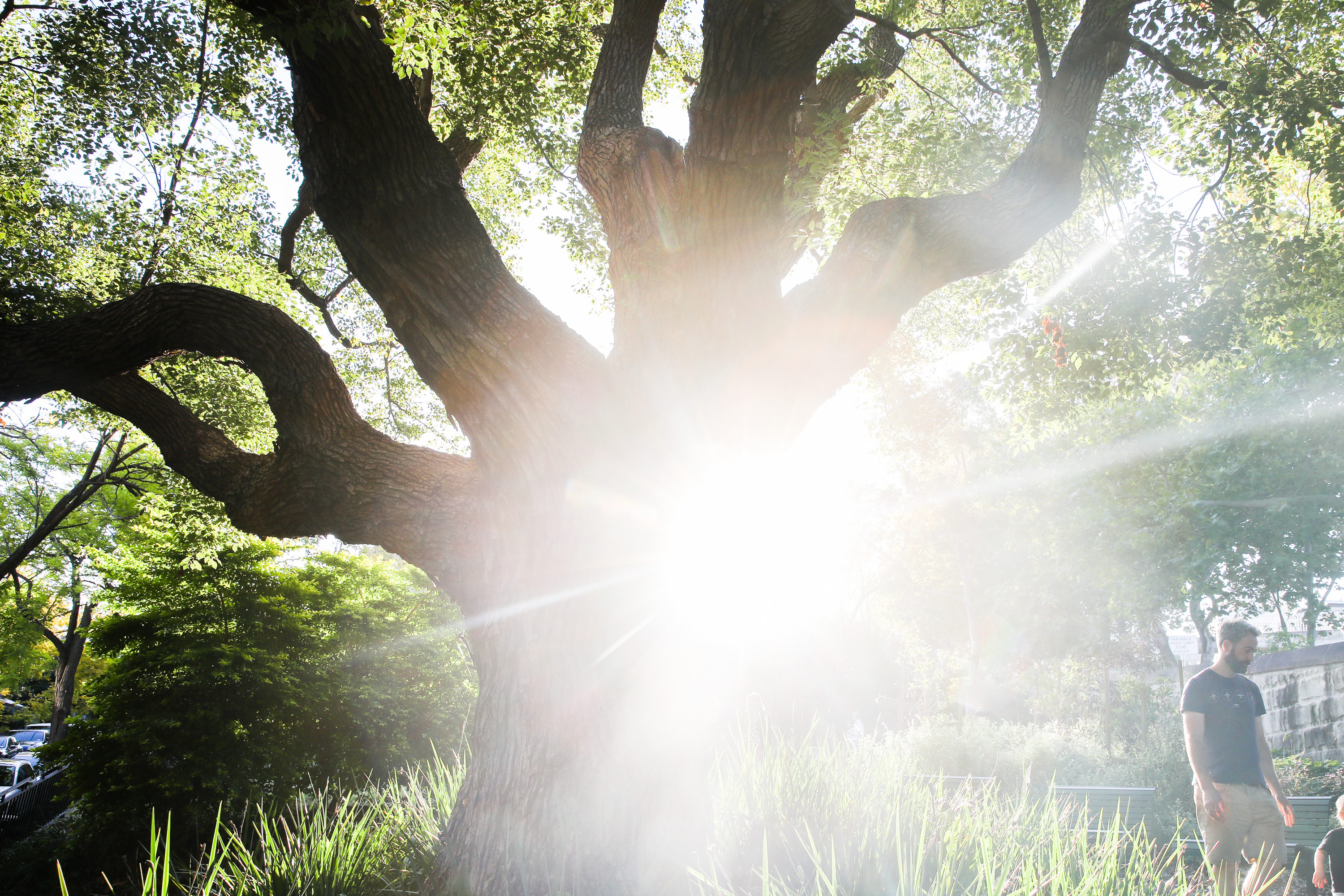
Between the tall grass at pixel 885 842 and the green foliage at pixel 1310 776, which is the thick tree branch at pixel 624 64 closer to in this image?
the tall grass at pixel 885 842

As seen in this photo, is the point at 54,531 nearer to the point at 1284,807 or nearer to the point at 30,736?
the point at 30,736

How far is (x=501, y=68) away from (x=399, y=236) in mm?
3901

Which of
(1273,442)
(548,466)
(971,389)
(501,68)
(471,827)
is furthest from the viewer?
(971,389)

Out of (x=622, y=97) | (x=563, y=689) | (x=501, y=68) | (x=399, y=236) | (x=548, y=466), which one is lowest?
(x=563, y=689)

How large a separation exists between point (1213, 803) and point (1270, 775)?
1.25 ft

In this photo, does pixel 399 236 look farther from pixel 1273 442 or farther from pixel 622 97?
pixel 1273 442

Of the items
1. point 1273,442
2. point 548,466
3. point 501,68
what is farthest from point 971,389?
point 548,466

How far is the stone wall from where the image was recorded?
33.4 feet

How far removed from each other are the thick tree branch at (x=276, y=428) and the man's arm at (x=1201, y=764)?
4827 millimetres

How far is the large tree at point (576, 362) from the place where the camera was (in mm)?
3492

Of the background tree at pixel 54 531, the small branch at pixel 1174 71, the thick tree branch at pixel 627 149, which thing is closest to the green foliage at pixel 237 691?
the thick tree branch at pixel 627 149

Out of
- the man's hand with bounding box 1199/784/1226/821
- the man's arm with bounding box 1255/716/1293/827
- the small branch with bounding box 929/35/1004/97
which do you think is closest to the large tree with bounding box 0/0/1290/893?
the small branch with bounding box 929/35/1004/97

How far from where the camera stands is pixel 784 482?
4.88 metres

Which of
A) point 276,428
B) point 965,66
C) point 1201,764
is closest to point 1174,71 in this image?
point 965,66
